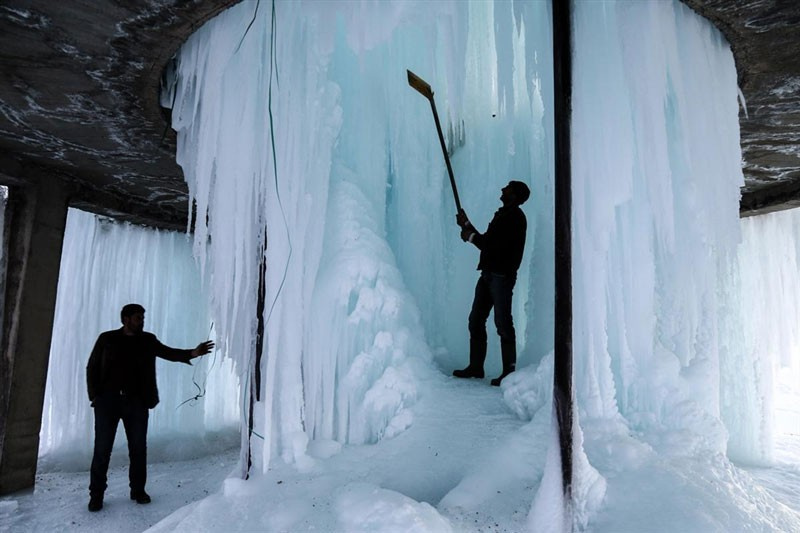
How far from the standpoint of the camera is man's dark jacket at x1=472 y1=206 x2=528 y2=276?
3.80 metres

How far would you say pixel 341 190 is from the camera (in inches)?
154

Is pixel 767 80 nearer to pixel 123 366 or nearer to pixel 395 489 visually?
pixel 395 489

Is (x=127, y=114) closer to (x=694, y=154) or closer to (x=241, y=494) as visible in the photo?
(x=241, y=494)

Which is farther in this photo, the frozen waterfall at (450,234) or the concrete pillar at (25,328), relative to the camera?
the concrete pillar at (25,328)

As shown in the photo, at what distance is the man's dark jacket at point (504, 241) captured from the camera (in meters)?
3.80

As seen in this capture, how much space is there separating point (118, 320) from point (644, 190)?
6.09 m

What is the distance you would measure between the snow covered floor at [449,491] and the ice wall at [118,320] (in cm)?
251

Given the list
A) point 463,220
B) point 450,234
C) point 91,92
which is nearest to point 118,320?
point 91,92

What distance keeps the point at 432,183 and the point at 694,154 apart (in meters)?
2.29

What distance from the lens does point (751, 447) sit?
20.6 feet

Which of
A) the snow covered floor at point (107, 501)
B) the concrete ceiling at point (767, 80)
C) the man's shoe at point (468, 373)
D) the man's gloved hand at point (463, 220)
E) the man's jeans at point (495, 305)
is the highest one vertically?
the concrete ceiling at point (767, 80)

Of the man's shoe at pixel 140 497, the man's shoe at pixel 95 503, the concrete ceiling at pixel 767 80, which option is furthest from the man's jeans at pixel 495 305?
the man's shoe at pixel 95 503

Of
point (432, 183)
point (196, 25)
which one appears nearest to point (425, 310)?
point (432, 183)

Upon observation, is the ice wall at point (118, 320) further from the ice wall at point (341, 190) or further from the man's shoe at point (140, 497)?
the ice wall at point (341, 190)
